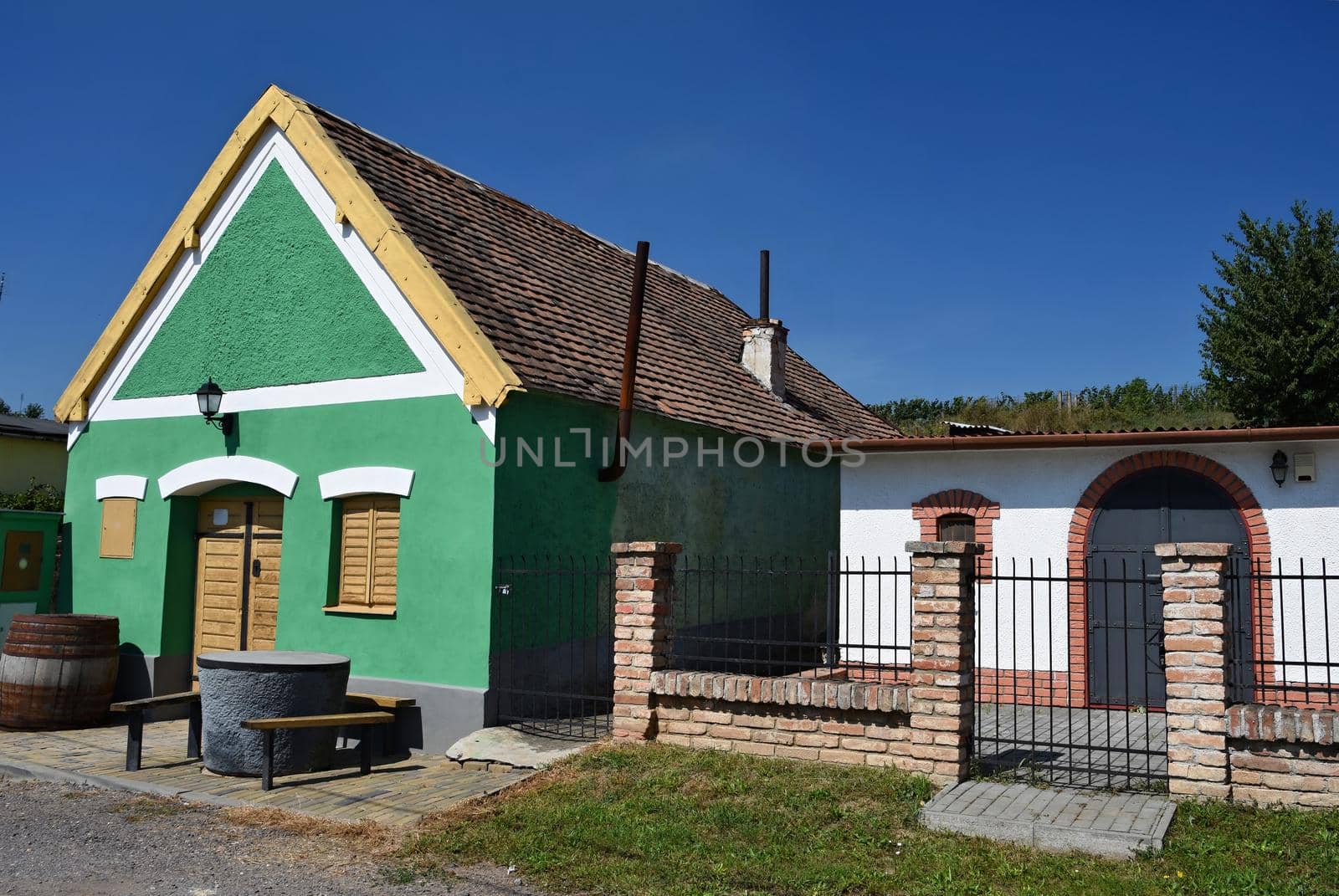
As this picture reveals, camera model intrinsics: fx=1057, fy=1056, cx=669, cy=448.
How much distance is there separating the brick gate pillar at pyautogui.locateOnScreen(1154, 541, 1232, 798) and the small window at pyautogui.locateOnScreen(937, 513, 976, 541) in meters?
5.79

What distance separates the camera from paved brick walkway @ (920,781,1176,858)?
6.22m

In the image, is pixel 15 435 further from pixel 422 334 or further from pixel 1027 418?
pixel 1027 418

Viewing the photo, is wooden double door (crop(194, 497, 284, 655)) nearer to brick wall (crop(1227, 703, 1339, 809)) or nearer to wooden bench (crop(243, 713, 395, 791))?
wooden bench (crop(243, 713, 395, 791))

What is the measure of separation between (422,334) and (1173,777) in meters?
7.32

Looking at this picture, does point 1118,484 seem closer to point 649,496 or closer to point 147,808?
point 649,496

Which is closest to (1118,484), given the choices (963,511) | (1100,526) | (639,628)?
(1100,526)

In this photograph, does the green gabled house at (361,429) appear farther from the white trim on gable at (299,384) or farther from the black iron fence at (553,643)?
the black iron fence at (553,643)

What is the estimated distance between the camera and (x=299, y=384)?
36.6 ft

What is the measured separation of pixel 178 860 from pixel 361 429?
4.94 metres

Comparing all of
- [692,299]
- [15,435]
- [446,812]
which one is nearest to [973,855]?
[446,812]

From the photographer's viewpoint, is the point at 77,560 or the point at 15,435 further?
the point at 15,435

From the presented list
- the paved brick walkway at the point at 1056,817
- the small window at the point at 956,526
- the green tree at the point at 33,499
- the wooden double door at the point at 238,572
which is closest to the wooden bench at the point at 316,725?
the wooden double door at the point at 238,572

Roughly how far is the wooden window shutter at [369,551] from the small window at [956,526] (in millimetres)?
6660

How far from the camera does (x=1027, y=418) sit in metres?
33.3
